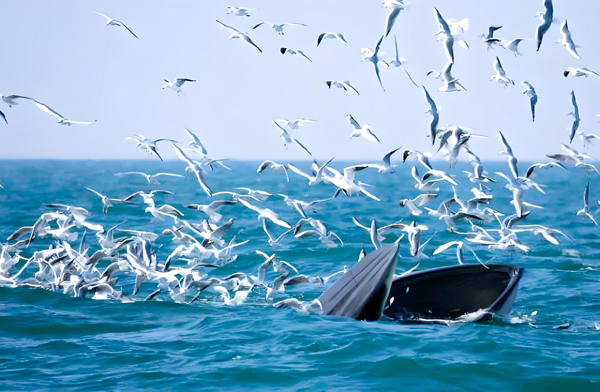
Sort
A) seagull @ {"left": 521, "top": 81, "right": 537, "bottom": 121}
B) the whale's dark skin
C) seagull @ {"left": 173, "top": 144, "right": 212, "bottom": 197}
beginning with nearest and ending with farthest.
→ 1. the whale's dark skin
2. seagull @ {"left": 521, "top": 81, "right": 537, "bottom": 121}
3. seagull @ {"left": 173, "top": 144, "right": 212, "bottom": 197}

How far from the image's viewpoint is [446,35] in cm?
1257

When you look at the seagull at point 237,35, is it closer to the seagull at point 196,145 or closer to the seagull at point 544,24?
the seagull at point 196,145

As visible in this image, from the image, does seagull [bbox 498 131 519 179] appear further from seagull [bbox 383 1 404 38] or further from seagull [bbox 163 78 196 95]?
seagull [bbox 163 78 196 95]

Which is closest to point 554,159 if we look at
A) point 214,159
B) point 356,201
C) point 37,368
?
point 214,159

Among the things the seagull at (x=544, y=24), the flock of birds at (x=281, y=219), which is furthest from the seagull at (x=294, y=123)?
the seagull at (x=544, y=24)

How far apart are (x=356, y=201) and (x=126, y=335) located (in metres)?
32.6

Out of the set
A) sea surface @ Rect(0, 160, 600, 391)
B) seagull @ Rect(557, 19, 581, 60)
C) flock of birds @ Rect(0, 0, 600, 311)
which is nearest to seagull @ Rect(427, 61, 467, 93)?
flock of birds @ Rect(0, 0, 600, 311)

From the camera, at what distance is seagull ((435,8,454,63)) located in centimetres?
1247

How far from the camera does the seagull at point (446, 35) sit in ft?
40.9

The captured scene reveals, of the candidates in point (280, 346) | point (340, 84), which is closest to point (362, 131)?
point (340, 84)

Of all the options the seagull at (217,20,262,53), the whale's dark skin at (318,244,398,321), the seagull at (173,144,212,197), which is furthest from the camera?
→ the seagull at (217,20,262,53)

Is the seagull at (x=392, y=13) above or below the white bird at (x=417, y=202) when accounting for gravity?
above

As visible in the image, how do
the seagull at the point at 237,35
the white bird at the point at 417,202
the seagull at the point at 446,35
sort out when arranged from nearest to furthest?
the seagull at the point at 446,35, the white bird at the point at 417,202, the seagull at the point at 237,35

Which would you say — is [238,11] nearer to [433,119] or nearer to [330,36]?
[330,36]
